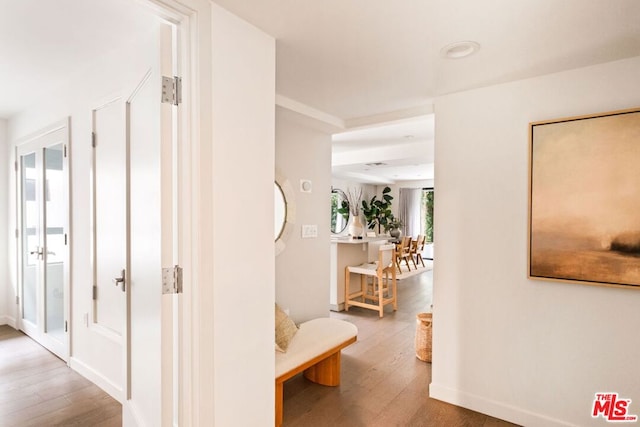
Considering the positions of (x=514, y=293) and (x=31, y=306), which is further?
(x=31, y=306)

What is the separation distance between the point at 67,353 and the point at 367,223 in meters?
8.28

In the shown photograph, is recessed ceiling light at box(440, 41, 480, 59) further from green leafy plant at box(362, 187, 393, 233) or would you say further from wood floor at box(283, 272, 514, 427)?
green leafy plant at box(362, 187, 393, 233)

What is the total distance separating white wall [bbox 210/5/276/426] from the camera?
143cm

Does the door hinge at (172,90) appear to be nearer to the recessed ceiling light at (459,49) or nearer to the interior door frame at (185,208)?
the interior door frame at (185,208)

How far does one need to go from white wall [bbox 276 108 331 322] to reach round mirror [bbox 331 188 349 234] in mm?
5759

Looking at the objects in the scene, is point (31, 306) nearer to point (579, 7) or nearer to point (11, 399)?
point (11, 399)

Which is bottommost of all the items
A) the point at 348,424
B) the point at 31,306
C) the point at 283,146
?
the point at 348,424

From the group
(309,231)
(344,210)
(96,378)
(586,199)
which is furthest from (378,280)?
(344,210)

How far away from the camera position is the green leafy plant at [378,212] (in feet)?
32.6

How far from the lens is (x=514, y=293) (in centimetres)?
223

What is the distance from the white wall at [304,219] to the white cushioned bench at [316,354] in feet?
1.45

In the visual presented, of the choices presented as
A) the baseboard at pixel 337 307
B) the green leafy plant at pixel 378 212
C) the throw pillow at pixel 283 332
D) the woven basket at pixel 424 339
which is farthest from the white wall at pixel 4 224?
the green leafy plant at pixel 378 212

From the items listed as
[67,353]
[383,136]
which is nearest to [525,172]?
[383,136]

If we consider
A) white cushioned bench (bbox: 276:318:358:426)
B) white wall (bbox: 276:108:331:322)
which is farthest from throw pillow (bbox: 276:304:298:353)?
white wall (bbox: 276:108:331:322)
